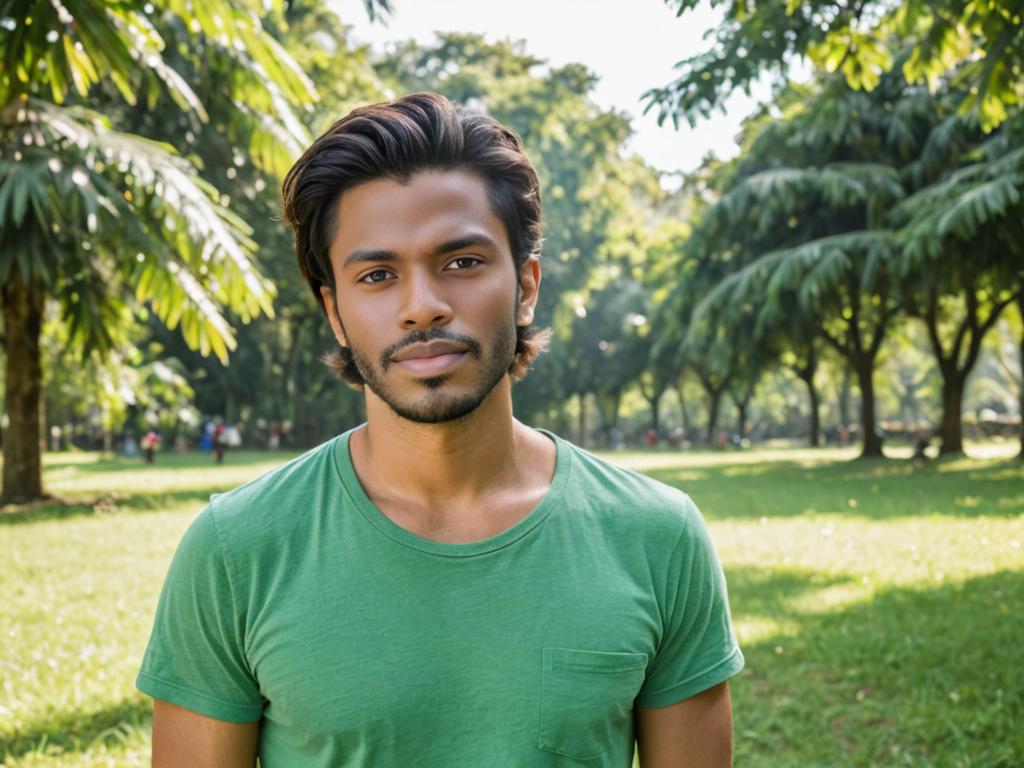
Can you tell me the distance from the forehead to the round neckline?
452mm

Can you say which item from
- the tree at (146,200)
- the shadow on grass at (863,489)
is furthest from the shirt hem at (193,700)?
the shadow on grass at (863,489)

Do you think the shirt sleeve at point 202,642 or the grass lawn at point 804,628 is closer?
the shirt sleeve at point 202,642

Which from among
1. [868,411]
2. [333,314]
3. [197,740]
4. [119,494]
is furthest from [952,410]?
[197,740]

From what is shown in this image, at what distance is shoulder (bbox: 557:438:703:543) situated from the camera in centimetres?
213

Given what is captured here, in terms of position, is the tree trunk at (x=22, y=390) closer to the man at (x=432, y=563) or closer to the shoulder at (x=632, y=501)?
the man at (x=432, y=563)

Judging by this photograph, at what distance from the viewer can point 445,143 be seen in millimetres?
2158

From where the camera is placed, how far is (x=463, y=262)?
2148 millimetres

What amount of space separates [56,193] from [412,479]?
1000cm

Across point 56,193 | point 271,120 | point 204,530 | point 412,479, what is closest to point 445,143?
point 412,479

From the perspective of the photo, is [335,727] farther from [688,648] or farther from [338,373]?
[338,373]

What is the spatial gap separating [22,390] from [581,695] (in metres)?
16.0

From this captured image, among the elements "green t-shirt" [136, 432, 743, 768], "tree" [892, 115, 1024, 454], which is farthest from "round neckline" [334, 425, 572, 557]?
"tree" [892, 115, 1024, 454]

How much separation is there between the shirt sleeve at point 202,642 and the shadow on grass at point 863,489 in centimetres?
1323

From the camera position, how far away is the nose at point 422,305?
6.78 feet
